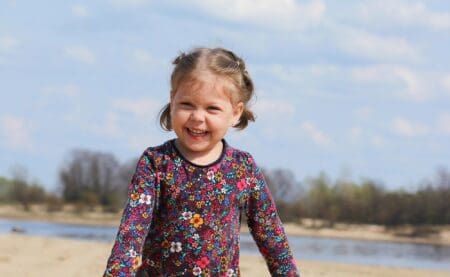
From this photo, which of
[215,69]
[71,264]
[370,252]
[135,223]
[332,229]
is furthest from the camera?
[332,229]

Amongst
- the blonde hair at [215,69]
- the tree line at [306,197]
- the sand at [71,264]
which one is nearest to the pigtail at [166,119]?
the blonde hair at [215,69]

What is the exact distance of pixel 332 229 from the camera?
33688 millimetres

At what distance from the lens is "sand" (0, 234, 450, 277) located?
13.1m

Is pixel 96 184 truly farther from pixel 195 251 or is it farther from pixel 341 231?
pixel 195 251

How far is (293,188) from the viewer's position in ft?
116

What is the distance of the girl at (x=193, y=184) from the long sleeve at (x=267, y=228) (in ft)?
0.27

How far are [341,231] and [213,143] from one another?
3030 cm

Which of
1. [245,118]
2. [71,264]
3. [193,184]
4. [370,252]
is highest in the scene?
[245,118]

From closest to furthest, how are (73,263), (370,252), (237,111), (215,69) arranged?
(215,69)
(237,111)
(73,263)
(370,252)

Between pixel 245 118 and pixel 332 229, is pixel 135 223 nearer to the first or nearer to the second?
pixel 245 118

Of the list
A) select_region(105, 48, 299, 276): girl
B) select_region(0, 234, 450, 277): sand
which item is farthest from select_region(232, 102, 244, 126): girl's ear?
select_region(0, 234, 450, 277): sand

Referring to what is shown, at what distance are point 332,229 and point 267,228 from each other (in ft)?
99.6

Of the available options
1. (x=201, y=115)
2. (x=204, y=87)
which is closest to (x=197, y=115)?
(x=201, y=115)

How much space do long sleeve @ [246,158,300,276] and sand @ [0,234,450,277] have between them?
30.2ft
